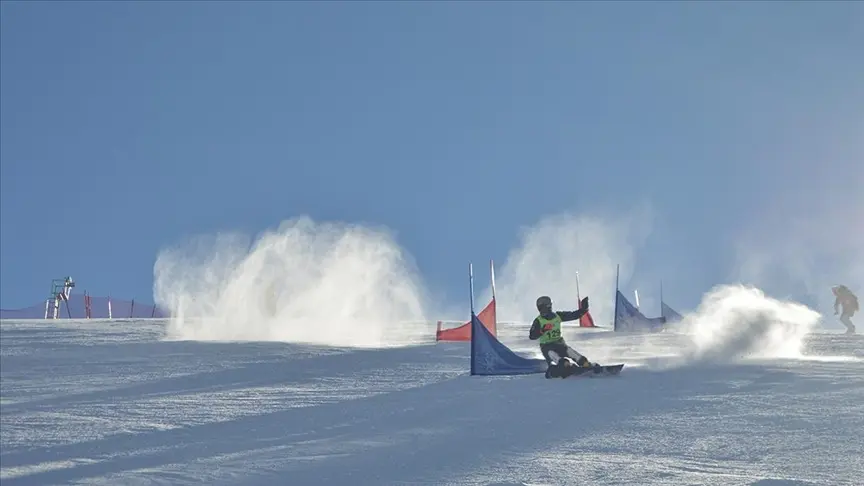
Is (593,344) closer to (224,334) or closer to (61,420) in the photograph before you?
(224,334)

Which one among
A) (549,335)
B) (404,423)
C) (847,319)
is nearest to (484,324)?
(549,335)

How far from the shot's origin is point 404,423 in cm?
805

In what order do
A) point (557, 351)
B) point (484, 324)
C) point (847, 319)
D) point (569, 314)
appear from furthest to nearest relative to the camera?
1. point (847, 319)
2. point (484, 324)
3. point (569, 314)
4. point (557, 351)

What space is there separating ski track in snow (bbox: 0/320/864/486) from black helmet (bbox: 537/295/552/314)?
1249 mm

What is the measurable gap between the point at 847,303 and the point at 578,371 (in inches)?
901

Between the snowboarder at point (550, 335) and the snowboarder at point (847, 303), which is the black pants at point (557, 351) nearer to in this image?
the snowboarder at point (550, 335)

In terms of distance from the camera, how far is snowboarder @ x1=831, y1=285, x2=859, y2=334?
30.2 metres

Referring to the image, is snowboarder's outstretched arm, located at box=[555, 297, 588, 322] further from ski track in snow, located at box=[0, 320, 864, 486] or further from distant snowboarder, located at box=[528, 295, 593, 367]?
ski track in snow, located at box=[0, 320, 864, 486]

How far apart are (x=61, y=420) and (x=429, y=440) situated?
3.61 metres

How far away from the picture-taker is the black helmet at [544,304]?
1322 cm

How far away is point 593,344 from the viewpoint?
21.8m

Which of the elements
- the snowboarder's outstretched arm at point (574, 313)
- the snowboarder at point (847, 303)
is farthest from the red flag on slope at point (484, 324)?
the snowboarder at point (847, 303)

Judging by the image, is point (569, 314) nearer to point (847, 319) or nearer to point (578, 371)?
point (578, 371)

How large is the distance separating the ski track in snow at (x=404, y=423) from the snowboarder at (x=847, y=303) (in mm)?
19050
